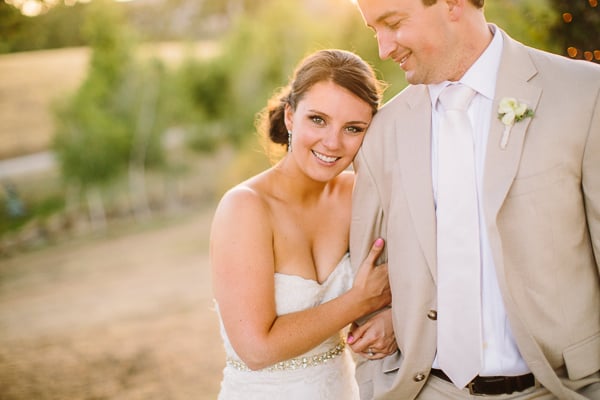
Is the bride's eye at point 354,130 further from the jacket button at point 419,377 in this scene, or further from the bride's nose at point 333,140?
the jacket button at point 419,377

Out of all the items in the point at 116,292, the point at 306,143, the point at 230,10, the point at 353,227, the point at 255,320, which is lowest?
the point at 116,292

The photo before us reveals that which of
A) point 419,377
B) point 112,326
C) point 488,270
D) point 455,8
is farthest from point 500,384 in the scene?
point 112,326

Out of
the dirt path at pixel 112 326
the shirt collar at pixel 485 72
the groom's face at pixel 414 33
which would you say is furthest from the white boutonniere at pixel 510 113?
the dirt path at pixel 112 326

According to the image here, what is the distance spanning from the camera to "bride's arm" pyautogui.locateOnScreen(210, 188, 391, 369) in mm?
2553

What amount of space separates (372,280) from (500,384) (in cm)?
64

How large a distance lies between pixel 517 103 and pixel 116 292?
1192cm

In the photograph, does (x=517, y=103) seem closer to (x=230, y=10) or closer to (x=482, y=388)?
(x=482, y=388)

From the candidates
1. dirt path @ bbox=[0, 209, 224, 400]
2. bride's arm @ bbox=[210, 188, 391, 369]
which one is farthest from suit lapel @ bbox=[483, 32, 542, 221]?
dirt path @ bbox=[0, 209, 224, 400]

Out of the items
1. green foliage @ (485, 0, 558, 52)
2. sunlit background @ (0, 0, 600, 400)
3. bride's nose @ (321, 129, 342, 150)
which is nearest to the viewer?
bride's nose @ (321, 129, 342, 150)

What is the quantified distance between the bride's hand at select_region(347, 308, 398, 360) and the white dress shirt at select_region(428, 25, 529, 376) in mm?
436

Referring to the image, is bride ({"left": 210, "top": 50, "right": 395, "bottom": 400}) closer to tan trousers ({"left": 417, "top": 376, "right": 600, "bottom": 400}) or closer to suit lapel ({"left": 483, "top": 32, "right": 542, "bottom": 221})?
tan trousers ({"left": 417, "top": 376, "right": 600, "bottom": 400})

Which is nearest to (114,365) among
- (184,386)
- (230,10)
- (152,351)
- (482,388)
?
(152,351)

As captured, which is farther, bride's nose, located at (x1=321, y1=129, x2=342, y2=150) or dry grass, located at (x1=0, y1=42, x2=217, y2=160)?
dry grass, located at (x1=0, y1=42, x2=217, y2=160)

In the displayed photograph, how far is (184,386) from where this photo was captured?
23.2ft
